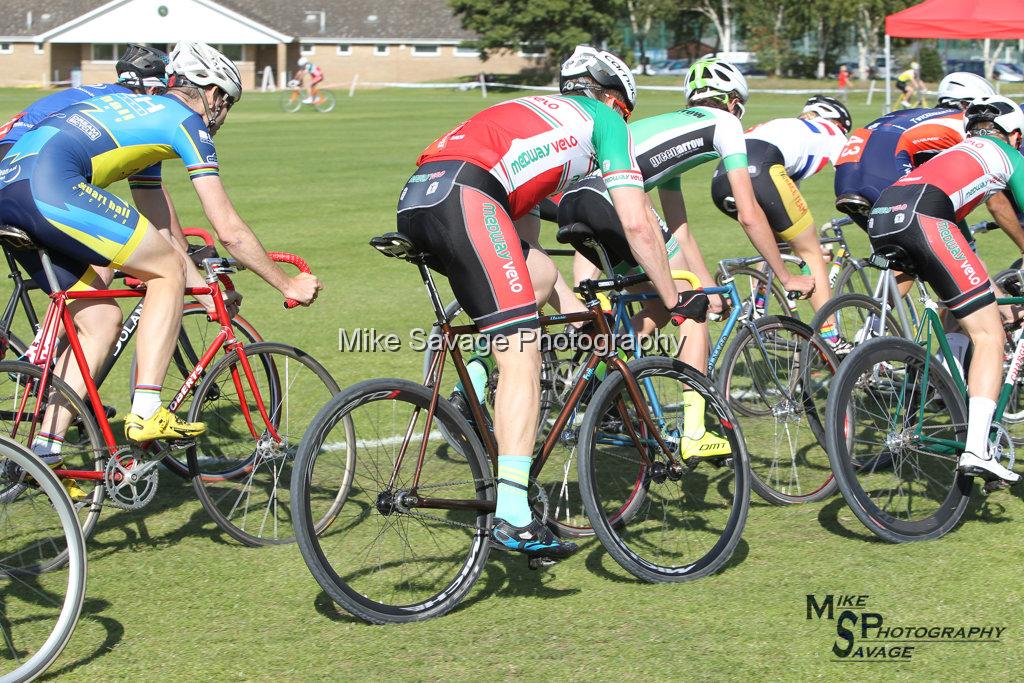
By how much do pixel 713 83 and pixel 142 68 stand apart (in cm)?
325

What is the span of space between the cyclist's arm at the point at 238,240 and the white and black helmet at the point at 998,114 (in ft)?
10.9

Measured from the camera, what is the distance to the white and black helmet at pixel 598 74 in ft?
16.7

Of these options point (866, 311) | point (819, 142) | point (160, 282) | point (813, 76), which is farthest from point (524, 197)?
point (813, 76)

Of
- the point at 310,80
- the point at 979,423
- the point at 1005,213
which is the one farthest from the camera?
the point at 310,80

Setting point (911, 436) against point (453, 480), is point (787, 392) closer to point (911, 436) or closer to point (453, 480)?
point (911, 436)

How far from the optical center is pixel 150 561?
5172 millimetres

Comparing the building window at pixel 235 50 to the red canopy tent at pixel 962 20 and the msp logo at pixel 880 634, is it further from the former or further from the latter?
the msp logo at pixel 880 634

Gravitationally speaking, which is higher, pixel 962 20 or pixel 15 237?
pixel 962 20

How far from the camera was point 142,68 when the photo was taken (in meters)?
6.69

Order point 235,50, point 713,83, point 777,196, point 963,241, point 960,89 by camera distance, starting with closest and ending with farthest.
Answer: point 963,241, point 713,83, point 960,89, point 777,196, point 235,50

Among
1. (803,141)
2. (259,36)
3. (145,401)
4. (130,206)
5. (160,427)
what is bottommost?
(160,427)

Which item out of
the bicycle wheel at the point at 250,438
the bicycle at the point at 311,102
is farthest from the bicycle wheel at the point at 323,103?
the bicycle wheel at the point at 250,438

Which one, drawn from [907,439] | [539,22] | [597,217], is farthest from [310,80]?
[907,439]

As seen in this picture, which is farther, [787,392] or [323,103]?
[323,103]
